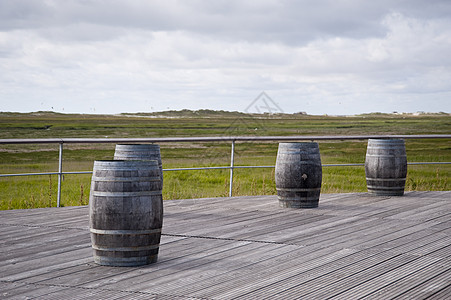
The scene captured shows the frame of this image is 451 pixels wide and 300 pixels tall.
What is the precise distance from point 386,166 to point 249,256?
4.99 metres

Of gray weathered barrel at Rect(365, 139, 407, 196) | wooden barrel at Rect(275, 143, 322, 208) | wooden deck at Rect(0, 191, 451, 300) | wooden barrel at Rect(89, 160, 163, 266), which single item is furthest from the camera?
gray weathered barrel at Rect(365, 139, 407, 196)

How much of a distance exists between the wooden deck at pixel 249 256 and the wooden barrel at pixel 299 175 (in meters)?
0.25

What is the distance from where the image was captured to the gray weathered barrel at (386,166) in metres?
9.45

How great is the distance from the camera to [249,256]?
16.6 ft

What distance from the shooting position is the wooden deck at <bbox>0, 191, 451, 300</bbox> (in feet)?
13.1

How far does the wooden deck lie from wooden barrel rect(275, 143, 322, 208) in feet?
0.83

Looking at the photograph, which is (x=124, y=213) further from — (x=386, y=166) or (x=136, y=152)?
(x=386, y=166)

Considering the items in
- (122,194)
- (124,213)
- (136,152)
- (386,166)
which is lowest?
(124,213)

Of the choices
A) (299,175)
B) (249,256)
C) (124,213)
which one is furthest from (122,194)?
(299,175)

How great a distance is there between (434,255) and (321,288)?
1.51 metres

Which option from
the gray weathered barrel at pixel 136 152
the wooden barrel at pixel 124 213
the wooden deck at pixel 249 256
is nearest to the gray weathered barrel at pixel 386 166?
the wooden deck at pixel 249 256

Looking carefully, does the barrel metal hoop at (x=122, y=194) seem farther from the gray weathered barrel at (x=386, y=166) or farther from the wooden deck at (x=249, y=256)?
the gray weathered barrel at (x=386, y=166)

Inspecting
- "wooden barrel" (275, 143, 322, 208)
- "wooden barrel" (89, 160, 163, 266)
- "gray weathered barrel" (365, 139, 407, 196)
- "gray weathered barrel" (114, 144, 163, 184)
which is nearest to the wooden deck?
"wooden barrel" (89, 160, 163, 266)

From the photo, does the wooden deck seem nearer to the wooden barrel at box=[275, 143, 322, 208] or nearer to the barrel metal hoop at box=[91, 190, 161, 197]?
the wooden barrel at box=[275, 143, 322, 208]
